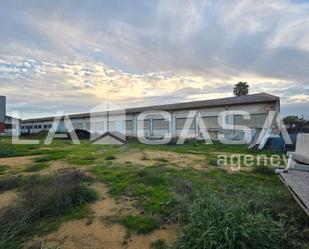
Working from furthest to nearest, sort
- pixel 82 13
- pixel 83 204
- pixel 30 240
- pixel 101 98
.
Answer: pixel 101 98
pixel 82 13
pixel 83 204
pixel 30 240

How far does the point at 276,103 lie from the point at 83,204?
17.1 m

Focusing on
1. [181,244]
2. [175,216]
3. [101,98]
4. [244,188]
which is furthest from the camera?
[101,98]

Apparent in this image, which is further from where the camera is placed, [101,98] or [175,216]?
[101,98]

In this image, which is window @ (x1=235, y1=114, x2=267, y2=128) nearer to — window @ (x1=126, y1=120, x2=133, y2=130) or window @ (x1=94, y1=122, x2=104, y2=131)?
window @ (x1=126, y1=120, x2=133, y2=130)

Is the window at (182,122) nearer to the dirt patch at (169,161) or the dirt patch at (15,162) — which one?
the dirt patch at (169,161)

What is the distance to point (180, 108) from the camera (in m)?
22.6

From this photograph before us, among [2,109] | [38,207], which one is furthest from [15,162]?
[38,207]

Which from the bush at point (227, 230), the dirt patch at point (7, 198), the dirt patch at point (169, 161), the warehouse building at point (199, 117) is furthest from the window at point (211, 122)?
the bush at point (227, 230)

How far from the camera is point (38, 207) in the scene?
3883 mm

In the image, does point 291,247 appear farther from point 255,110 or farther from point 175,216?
point 255,110

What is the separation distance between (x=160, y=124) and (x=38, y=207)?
2036 centimetres

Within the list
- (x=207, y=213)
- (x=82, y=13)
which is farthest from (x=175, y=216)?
(x=82, y=13)

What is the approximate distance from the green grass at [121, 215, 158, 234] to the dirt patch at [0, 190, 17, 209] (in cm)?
237

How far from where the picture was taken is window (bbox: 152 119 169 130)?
2352 cm
